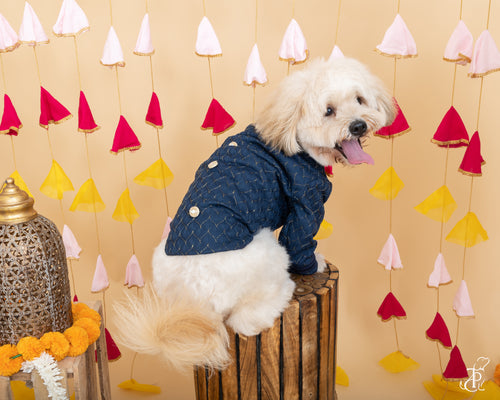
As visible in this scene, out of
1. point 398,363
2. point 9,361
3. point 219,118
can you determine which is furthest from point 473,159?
point 9,361

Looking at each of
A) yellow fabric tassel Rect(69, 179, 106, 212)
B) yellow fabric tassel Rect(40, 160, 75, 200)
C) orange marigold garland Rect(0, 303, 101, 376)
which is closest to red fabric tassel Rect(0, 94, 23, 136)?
yellow fabric tassel Rect(40, 160, 75, 200)

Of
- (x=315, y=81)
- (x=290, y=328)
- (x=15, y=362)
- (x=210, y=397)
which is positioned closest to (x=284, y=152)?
(x=315, y=81)

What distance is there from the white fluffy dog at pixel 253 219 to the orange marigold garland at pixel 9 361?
259mm

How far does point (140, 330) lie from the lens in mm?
1309

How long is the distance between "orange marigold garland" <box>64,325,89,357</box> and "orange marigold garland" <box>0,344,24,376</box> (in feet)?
0.39

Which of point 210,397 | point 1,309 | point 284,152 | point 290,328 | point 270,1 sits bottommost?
point 210,397

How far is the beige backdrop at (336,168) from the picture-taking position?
212 cm

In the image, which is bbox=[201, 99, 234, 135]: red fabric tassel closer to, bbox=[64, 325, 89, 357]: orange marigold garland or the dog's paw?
the dog's paw

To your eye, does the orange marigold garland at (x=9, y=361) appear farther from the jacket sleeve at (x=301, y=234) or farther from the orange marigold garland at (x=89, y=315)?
the jacket sleeve at (x=301, y=234)

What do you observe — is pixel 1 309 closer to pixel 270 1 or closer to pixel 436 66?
pixel 270 1

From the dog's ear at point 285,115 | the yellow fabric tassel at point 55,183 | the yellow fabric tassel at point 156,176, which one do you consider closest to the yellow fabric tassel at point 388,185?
the dog's ear at point 285,115

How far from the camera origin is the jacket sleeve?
1.54 meters

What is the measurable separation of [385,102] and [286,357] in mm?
809

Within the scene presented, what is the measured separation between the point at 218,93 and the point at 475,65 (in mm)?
1006
